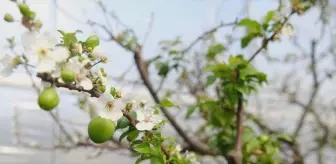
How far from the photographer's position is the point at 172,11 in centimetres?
215

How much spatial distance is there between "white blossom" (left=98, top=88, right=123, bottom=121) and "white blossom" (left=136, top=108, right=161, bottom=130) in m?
0.03

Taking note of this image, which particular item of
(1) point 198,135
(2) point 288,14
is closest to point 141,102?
(2) point 288,14

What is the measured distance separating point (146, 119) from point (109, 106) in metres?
0.05

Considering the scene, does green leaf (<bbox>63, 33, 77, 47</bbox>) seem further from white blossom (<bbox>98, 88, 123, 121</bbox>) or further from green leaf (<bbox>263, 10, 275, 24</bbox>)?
green leaf (<bbox>263, 10, 275, 24</bbox>)

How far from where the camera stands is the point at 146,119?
1.35 ft

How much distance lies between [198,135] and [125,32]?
64 cm

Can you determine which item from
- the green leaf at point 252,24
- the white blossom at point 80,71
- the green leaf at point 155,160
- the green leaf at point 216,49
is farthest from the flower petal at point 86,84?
the green leaf at point 216,49

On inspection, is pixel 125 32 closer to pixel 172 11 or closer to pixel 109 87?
pixel 109 87

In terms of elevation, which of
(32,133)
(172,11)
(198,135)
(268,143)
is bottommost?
(32,133)

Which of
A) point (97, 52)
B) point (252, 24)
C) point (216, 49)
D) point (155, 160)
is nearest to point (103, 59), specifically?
point (97, 52)

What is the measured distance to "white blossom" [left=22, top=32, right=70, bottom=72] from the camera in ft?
1.08

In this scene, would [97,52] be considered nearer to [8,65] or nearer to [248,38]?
[8,65]

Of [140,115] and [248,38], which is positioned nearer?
[140,115]

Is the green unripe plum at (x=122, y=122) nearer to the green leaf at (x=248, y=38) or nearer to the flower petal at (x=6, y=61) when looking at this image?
the flower petal at (x=6, y=61)
